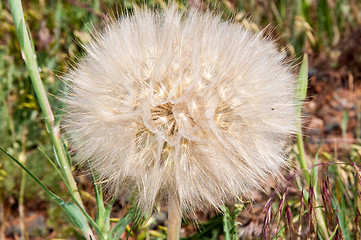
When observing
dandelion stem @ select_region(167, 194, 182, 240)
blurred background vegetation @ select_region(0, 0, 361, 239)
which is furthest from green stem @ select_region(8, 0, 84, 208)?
dandelion stem @ select_region(167, 194, 182, 240)

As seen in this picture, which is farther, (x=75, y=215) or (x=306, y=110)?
(x=306, y=110)

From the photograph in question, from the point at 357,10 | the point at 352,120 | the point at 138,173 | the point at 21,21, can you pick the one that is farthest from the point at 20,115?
the point at 357,10

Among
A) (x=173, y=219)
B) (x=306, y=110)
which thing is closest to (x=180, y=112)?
(x=173, y=219)

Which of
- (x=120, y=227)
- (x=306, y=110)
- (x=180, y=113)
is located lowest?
(x=120, y=227)

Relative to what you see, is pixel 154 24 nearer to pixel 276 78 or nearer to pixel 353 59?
pixel 276 78

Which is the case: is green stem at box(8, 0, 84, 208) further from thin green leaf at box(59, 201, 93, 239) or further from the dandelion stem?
the dandelion stem

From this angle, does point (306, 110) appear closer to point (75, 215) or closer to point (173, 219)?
point (173, 219)

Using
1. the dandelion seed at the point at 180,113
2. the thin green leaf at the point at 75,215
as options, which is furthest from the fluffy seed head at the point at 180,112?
the thin green leaf at the point at 75,215
